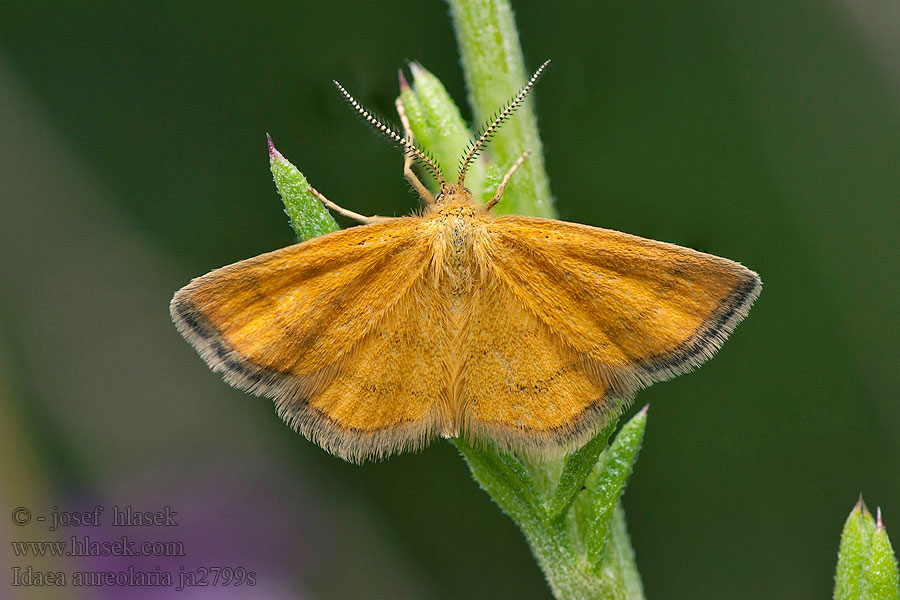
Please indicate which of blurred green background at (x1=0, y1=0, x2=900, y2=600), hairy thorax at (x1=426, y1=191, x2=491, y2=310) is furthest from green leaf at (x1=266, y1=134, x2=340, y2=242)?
blurred green background at (x1=0, y1=0, x2=900, y2=600)

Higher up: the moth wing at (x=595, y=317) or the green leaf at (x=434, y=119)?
the green leaf at (x=434, y=119)

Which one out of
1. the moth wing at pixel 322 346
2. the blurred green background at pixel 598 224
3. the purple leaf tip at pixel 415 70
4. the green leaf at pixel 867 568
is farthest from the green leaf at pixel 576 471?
the blurred green background at pixel 598 224

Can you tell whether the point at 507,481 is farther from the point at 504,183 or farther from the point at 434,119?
the point at 434,119

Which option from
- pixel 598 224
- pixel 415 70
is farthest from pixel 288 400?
pixel 598 224

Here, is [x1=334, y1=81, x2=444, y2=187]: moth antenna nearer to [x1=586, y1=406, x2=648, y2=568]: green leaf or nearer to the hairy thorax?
the hairy thorax

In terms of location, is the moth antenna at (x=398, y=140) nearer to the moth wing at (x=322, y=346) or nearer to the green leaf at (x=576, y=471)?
the moth wing at (x=322, y=346)

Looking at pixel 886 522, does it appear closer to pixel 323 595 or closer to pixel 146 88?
pixel 323 595

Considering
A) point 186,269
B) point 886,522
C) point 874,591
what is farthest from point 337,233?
point 886,522
